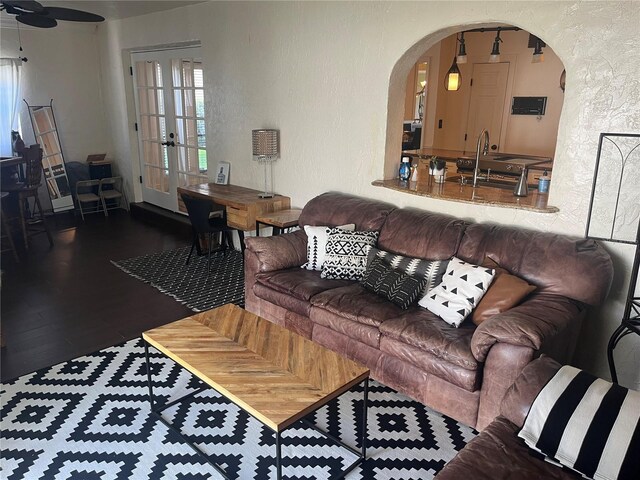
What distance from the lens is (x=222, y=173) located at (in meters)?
5.13

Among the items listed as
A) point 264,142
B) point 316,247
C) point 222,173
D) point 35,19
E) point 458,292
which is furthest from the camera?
point 222,173

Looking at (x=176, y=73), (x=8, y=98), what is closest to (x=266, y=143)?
(x=176, y=73)

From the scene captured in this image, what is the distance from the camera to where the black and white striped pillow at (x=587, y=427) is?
1.47 meters

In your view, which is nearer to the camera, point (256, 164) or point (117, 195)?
Result: point (256, 164)

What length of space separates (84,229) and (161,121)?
1.68m

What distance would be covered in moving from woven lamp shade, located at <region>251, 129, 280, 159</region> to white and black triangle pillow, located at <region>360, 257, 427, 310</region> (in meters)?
1.81

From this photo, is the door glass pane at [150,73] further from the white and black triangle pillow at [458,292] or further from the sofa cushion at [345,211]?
the white and black triangle pillow at [458,292]

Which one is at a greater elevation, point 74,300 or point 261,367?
point 261,367

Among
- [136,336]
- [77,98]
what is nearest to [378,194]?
[136,336]

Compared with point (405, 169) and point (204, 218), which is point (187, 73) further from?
point (405, 169)

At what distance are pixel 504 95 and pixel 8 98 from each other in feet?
21.0

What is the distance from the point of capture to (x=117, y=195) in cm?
681

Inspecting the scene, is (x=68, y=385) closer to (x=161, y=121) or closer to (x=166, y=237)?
(x=166, y=237)

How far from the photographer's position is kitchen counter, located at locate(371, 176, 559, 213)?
2.99 m
